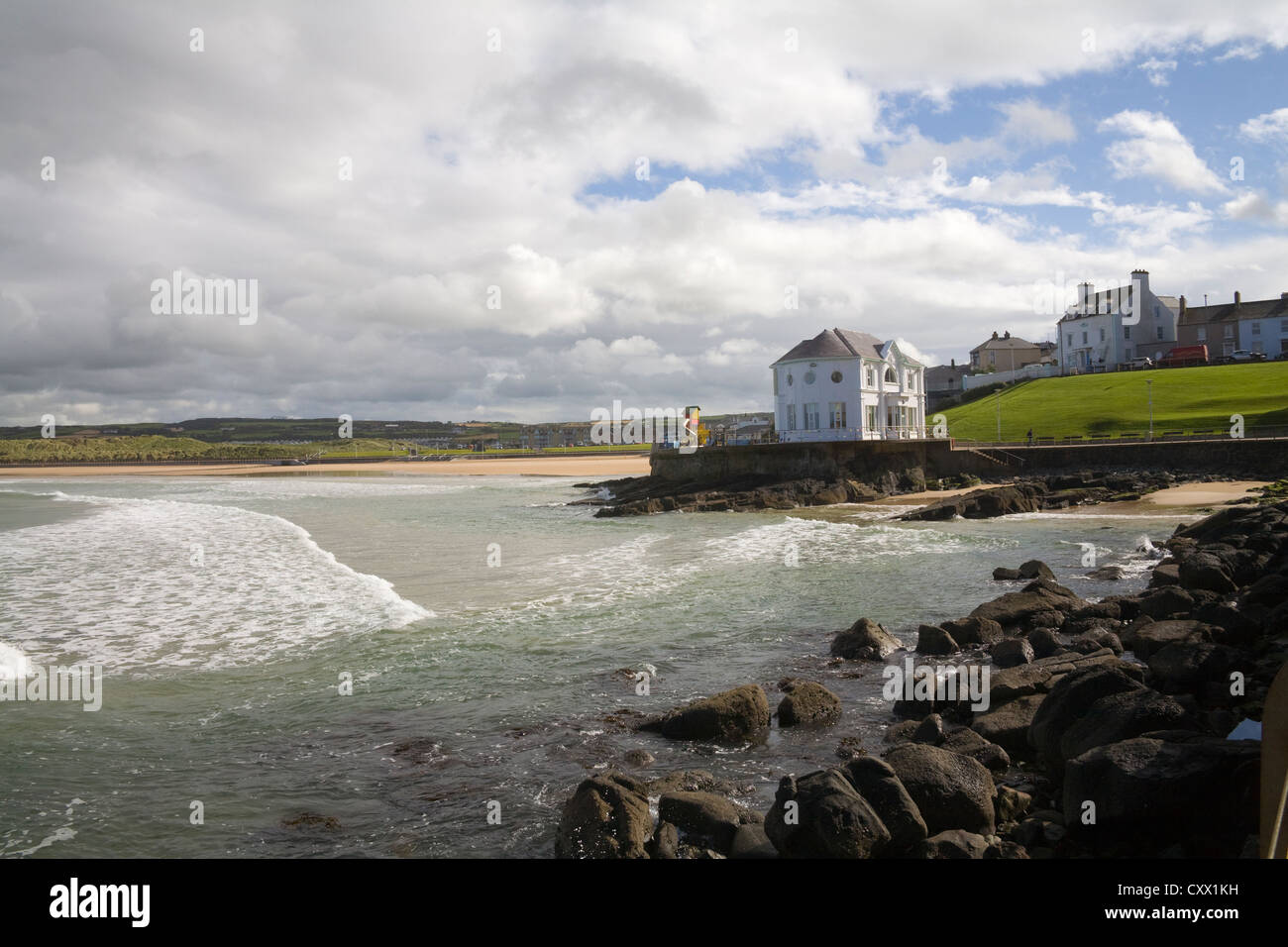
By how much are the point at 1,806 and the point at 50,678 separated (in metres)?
5.04

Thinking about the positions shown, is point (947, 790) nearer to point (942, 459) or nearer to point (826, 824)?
point (826, 824)

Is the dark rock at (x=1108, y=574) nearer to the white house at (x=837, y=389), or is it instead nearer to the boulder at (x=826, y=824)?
the boulder at (x=826, y=824)

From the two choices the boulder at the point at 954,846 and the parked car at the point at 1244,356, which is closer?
the boulder at the point at 954,846

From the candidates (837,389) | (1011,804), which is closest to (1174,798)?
(1011,804)

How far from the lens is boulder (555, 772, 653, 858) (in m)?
6.79

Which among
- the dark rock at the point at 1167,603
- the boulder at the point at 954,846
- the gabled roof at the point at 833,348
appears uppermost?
the gabled roof at the point at 833,348

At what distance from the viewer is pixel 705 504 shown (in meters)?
45.3

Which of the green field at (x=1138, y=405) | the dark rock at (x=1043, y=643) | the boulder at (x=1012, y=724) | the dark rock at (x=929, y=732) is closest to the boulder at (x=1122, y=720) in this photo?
the boulder at (x=1012, y=724)

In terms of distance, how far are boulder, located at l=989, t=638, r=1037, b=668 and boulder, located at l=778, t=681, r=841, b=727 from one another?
9.66 ft

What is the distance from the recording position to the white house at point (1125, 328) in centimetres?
8619

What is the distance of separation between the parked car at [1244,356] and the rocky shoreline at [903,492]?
3924 centimetres

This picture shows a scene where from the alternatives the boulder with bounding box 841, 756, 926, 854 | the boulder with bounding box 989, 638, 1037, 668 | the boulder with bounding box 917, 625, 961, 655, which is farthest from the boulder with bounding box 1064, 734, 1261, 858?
the boulder with bounding box 917, 625, 961, 655
